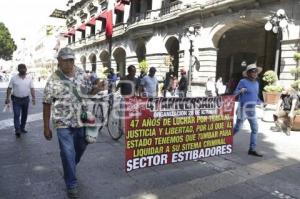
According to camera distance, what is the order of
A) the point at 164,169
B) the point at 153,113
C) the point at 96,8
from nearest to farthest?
1. the point at 153,113
2. the point at 164,169
3. the point at 96,8

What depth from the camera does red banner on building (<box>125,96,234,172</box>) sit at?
4656 mm

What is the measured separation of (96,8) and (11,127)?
3032 cm

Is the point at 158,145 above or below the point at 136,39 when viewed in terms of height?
below

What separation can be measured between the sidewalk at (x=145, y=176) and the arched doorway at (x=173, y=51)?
17068mm

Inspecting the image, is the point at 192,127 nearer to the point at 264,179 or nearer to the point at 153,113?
the point at 153,113

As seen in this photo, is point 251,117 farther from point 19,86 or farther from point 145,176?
point 19,86

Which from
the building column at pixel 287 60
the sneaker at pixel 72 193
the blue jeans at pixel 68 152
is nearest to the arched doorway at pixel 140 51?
the building column at pixel 287 60

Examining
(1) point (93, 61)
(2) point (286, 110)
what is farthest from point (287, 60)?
(1) point (93, 61)

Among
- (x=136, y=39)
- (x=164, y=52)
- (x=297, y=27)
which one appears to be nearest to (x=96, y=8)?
(x=136, y=39)

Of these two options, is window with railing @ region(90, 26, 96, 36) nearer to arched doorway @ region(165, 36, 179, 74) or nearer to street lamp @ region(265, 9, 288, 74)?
arched doorway @ region(165, 36, 179, 74)

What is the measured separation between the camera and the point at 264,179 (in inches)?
194

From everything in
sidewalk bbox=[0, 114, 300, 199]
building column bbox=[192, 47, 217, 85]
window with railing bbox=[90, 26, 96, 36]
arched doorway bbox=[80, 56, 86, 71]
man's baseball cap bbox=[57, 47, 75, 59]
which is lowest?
sidewalk bbox=[0, 114, 300, 199]

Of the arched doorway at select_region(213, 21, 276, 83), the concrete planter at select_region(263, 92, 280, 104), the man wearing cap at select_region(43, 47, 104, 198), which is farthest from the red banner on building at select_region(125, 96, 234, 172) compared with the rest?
the arched doorway at select_region(213, 21, 276, 83)

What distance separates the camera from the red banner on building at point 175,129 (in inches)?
183
